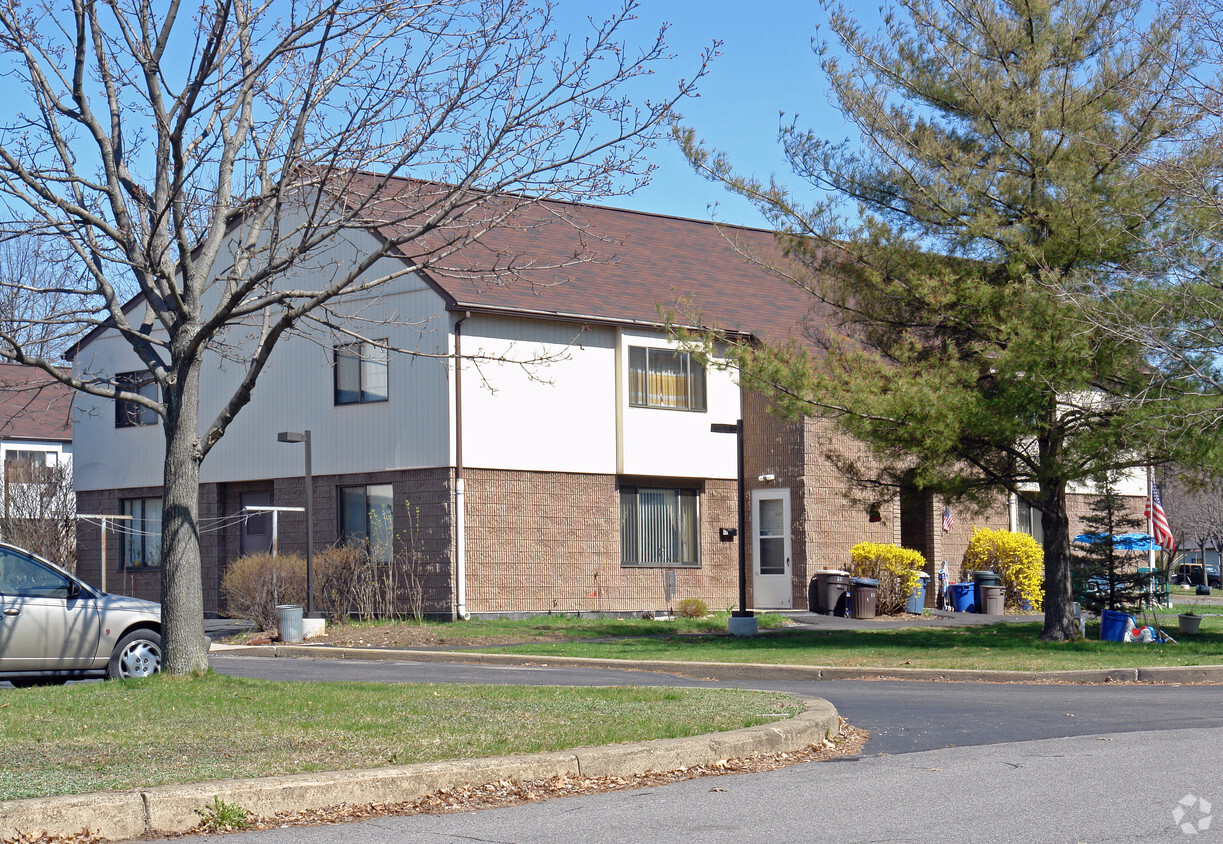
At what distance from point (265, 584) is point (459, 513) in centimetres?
369

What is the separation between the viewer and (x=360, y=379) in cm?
2705

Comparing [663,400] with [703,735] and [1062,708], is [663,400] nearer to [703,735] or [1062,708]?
[1062,708]

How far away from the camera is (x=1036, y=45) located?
19.0 m

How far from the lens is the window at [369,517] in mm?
26031

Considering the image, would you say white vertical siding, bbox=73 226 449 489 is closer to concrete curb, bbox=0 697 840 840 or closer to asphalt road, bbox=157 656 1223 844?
asphalt road, bbox=157 656 1223 844

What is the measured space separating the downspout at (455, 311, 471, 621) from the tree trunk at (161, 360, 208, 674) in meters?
11.9

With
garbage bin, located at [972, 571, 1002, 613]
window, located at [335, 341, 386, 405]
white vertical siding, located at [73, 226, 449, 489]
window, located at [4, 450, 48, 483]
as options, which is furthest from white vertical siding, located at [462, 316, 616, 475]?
window, located at [4, 450, 48, 483]

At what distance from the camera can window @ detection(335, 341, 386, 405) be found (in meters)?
26.7

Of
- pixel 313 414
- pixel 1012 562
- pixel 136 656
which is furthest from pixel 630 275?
pixel 136 656

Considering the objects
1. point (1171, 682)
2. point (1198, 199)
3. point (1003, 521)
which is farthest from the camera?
point (1003, 521)

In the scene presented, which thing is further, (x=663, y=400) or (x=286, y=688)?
(x=663, y=400)

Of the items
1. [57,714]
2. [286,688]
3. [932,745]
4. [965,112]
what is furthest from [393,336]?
[932,745]

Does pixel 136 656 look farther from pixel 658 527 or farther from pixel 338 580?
pixel 658 527

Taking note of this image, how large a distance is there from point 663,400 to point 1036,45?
11.6 meters
